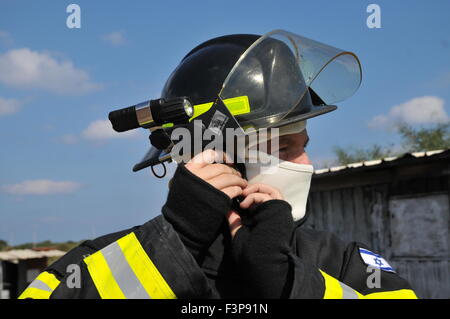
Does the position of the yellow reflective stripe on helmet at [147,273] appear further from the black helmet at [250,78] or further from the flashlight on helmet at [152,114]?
the black helmet at [250,78]

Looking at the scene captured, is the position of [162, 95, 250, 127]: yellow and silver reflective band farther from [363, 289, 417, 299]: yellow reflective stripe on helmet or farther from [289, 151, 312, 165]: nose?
[363, 289, 417, 299]: yellow reflective stripe on helmet

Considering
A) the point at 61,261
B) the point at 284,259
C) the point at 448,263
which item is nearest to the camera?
the point at 284,259

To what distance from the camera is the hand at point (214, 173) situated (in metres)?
1.49

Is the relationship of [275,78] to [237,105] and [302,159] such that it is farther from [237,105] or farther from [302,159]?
[302,159]

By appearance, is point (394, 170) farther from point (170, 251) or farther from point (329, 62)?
point (170, 251)

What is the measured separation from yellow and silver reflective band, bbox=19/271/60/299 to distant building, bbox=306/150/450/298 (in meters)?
7.28

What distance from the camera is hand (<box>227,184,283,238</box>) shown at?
162 centimetres

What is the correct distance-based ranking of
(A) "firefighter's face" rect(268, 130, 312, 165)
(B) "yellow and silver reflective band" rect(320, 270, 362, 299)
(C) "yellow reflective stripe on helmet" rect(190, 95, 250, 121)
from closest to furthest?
(B) "yellow and silver reflective band" rect(320, 270, 362, 299) → (C) "yellow reflective stripe on helmet" rect(190, 95, 250, 121) → (A) "firefighter's face" rect(268, 130, 312, 165)

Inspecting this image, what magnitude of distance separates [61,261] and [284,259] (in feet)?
3.20

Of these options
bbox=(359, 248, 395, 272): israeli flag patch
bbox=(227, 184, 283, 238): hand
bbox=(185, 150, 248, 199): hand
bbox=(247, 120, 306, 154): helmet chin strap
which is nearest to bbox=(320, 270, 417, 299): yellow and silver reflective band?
bbox=(359, 248, 395, 272): israeli flag patch

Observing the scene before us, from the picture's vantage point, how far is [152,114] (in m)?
1.67

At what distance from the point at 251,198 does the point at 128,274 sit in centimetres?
49
